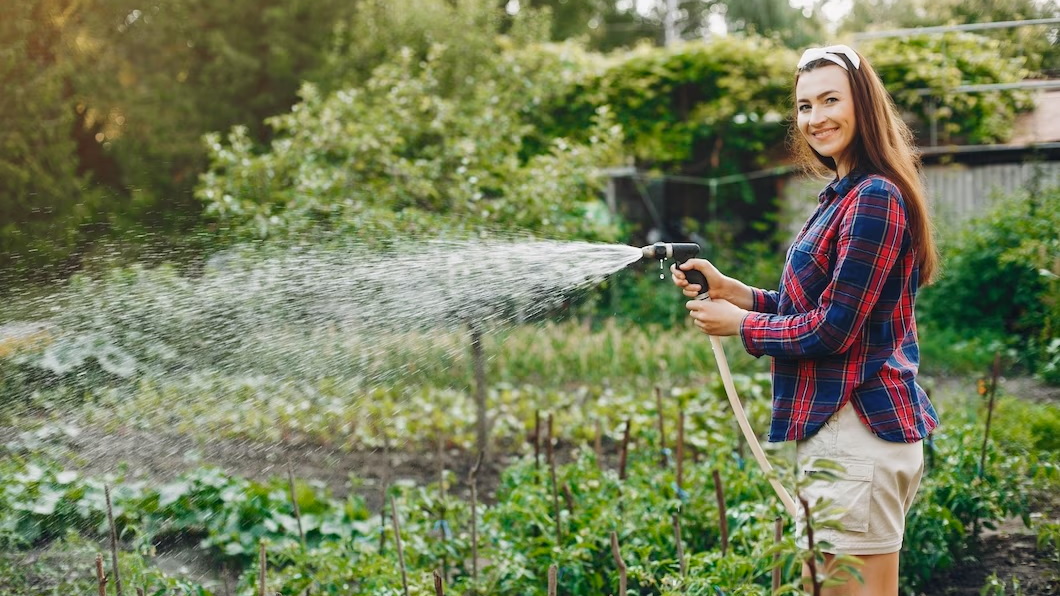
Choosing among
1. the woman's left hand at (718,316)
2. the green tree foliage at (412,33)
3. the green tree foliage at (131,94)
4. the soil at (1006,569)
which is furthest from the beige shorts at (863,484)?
the green tree foliage at (412,33)

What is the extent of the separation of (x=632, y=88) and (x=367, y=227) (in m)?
5.59

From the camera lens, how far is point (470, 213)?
16.9 ft

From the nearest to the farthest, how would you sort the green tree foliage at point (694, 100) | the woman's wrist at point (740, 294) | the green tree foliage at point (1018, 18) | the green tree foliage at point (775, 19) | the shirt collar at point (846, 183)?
the shirt collar at point (846, 183) < the woman's wrist at point (740, 294) < the green tree foliage at point (1018, 18) < the green tree foliage at point (694, 100) < the green tree foliage at point (775, 19)

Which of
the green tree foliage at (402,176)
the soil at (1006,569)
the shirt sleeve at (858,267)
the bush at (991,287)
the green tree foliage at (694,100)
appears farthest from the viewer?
the green tree foliage at (694,100)

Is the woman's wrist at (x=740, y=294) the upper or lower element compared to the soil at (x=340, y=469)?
upper

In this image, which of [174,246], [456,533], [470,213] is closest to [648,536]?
[456,533]

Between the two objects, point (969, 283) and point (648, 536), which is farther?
point (969, 283)

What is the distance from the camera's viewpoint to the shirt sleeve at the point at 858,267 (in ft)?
6.28

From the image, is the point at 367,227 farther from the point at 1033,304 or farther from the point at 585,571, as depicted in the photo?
the point at 1033,304

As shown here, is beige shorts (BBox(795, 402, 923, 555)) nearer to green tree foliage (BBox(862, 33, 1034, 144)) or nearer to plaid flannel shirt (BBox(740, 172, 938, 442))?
plaid flannel shirt (BBox(740, 172, 938, 442))

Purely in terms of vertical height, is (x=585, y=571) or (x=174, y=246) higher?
(x=174, y=246)

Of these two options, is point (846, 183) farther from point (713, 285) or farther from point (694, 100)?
point (694, 100)

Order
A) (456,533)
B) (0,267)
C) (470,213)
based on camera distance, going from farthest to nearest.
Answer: (0,267) → (470,213) → (456,533)

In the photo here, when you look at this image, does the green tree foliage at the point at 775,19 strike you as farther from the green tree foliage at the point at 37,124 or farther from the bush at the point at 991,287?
the green tree foliage at the point at 37,124
